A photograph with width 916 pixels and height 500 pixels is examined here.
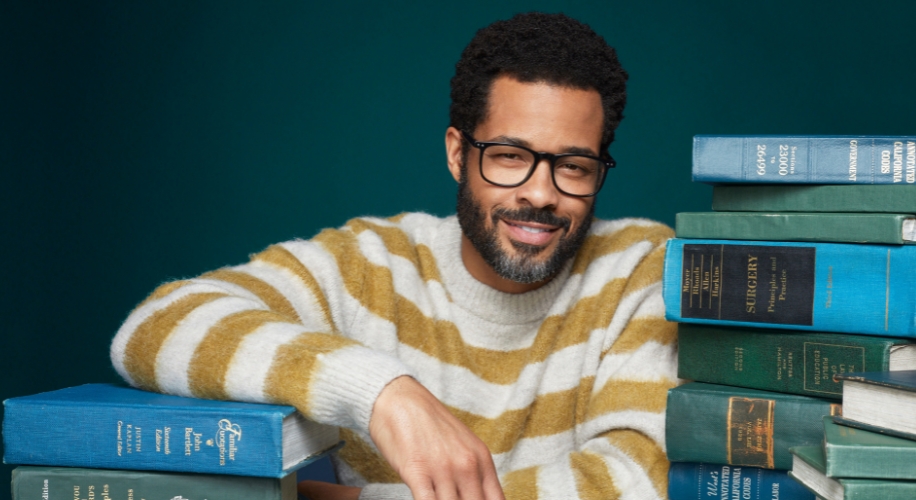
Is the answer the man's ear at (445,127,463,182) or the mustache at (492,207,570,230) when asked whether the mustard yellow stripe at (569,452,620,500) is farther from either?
the man's ear at (445,127,463,182)

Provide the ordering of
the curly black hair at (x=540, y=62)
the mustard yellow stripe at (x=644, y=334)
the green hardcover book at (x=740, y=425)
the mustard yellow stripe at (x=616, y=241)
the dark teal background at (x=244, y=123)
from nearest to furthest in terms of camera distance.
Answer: the green hardcover book at (x=740, y=425) < the mustard yellow stripe at (x=644, y=334) < the curly black hair at (x=540, y=62) < the mustard yellow stripe at (x=616, y=241) < the dark teal background at (x=244, y=123)

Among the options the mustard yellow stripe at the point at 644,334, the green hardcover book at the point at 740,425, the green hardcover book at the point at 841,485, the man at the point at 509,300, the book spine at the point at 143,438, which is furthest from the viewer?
the mustard yellow stripe at the point at 644,334

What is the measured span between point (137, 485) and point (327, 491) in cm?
35

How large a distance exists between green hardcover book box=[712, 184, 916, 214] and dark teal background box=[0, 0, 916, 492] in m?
0.97

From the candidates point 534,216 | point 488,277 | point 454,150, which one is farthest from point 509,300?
point 454,150

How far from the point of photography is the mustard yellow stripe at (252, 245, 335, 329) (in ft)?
5.09

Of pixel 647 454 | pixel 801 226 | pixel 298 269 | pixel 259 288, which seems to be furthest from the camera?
pixel 298 269

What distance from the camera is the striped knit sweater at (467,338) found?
1.26 meters

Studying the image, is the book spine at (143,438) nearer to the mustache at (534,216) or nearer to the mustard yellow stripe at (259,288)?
the mustard yellow stripe at (259,288)

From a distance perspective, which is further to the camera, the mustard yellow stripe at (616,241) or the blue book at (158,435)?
the mustard yellow stripe at (616,241)

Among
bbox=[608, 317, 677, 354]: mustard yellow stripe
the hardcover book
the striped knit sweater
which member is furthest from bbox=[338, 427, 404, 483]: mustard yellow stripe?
the hardcover book

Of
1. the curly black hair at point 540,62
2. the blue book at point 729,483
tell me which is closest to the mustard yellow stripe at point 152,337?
the curly black hair at point 540,62

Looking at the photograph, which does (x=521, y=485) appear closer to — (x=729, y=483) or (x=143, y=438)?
(x=729, y=483)

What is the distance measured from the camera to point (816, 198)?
1.21m
